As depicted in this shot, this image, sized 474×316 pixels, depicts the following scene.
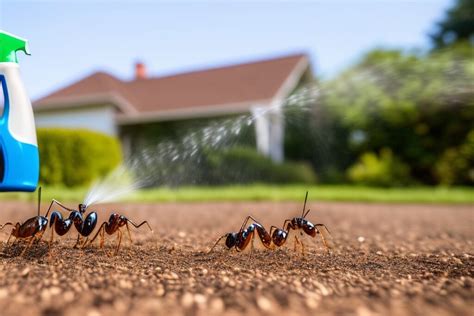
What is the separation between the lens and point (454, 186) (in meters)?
18.3

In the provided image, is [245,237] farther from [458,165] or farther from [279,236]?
[458,165]

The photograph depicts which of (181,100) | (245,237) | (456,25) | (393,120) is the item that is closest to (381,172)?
(393,120)

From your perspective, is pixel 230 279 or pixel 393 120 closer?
pixel 230 279

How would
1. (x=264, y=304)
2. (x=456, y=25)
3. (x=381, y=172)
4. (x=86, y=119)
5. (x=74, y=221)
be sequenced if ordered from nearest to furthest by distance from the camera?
(x=264, y=304), (x=74, y=221), (x=381, y=172), (x=86, y=119), (x=456, y=25)

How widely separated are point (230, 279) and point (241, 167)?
538 inches

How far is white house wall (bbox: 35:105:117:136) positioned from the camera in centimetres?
2000

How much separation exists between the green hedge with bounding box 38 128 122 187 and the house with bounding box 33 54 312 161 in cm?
619

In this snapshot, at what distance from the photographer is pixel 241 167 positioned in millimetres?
16625

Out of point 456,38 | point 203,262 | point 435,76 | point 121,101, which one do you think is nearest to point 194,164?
point 121,101

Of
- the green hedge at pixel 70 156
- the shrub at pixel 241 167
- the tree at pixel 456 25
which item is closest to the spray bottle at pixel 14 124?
the green hedge at pixel 70 156

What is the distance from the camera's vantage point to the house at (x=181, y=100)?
63.9 feet

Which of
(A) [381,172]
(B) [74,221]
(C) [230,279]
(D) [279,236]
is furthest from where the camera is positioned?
(A) [381,172]

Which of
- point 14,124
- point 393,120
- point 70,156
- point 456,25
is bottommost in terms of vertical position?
point 70,156

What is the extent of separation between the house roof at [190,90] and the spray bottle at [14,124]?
51.6ft
